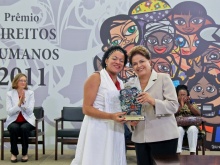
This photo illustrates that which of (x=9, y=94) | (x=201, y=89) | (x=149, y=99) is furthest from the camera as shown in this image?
(x=201, y=89)

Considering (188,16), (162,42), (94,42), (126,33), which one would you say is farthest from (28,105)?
(188,16)

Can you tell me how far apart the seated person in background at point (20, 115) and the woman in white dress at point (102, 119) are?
3.08 m

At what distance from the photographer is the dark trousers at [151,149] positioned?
8.02ft

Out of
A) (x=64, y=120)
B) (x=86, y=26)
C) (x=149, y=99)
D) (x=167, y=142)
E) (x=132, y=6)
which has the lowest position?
(x=64, y=120)

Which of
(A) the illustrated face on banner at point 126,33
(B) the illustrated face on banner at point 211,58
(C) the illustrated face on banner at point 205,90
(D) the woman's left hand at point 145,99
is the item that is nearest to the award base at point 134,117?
(D) the woman's left hand at point 145,99

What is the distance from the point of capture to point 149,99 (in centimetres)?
237

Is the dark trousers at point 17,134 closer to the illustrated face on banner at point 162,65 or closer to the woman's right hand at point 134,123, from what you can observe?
the illustrated face on banner at point 162,65

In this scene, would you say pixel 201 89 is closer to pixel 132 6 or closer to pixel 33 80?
pixel 132 6

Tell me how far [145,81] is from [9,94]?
376cm

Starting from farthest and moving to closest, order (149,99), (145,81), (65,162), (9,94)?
(9,94) < (65,162) < (145,81) < (149,99)

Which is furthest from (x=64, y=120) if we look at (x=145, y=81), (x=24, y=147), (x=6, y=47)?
(x=145, y=81)

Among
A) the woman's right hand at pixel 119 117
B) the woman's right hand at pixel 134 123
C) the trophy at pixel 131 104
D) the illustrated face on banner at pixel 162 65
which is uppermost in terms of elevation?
the illustrated face on banner at pixel 162 65

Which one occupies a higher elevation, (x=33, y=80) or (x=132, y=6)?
(x=132, y=6)

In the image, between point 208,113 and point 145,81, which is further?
point 208,113
